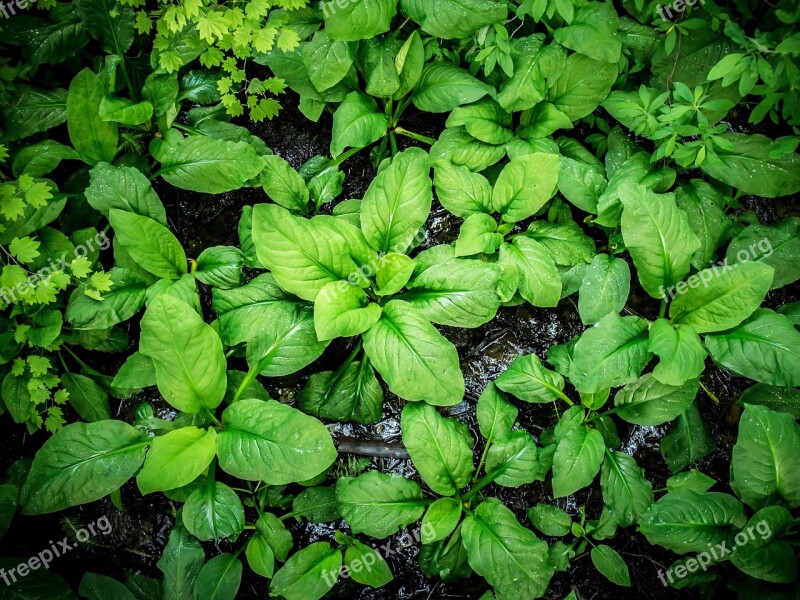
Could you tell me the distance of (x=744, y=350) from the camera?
2.48 metres

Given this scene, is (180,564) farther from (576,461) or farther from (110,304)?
(576,461)

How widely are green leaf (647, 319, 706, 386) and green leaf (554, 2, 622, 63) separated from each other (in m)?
1.41

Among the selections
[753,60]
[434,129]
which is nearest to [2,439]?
[434,129]

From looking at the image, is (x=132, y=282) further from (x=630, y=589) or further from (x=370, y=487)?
(x=630, y=589)

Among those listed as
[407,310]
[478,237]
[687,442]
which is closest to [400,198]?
[478,237]

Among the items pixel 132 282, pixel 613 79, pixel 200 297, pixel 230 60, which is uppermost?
pixel 230 60

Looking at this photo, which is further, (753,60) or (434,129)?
(434,129)

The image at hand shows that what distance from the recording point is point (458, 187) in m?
2.76

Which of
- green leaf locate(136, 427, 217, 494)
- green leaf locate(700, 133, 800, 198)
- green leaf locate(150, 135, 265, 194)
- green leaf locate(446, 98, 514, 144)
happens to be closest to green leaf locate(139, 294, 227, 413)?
green leaf locate(136, 427, 217, 494)

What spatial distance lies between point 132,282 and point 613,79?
2.81 meters

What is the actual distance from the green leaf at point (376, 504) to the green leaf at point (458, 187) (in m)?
1.46

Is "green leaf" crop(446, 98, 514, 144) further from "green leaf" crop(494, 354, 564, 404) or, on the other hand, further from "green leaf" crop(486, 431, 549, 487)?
"green leaf" crop(486, 431, 549, 487)

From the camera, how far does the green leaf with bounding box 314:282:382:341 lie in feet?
8.04

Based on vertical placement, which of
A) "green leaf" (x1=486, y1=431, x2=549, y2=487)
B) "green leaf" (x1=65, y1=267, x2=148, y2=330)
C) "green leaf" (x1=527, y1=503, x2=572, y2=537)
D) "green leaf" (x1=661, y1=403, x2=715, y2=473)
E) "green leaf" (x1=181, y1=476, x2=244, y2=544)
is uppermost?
"green leaf" (x1=65, y1=267, x2=148, y2=330)
